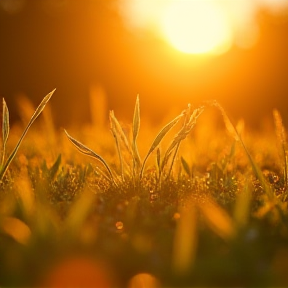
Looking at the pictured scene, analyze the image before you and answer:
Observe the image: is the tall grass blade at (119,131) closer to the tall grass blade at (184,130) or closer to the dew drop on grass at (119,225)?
the tall grass blade at (184,130)

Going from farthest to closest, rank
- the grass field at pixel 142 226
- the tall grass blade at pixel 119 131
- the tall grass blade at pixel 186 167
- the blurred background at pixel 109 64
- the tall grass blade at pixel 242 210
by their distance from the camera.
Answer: the blurred background at pixel 109 64, the tall grass blade at pixel 186 167, the tall grass blade at pixel 119 131, the tall grass blade at pixel 242 210, the grass field at pixel 142 226

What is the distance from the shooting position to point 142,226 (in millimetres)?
2285

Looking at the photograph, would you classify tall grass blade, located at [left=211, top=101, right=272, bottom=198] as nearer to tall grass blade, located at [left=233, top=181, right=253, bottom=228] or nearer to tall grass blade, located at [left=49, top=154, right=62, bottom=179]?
tall grass blade, located at [left=233, top=181, right=253, bottom=228]

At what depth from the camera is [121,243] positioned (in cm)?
210

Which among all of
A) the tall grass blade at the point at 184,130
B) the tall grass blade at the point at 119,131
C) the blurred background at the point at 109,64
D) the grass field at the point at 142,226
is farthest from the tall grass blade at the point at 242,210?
the blurred background at the point at 109,64

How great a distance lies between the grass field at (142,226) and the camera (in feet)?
6.25

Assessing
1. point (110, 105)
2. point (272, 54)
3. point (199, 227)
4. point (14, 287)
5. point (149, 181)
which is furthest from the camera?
point (272, 54)

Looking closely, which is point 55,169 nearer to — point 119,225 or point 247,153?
point 119,225

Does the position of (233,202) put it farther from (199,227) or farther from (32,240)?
(32,240)

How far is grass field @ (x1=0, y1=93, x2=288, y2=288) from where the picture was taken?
1.91 m

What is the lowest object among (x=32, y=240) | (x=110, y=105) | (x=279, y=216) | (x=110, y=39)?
(x=32, y=240)

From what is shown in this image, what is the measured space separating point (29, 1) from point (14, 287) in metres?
9.18

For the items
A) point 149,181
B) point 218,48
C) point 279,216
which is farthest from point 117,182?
point 218,48

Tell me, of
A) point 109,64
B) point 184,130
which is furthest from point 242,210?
point 109,64
